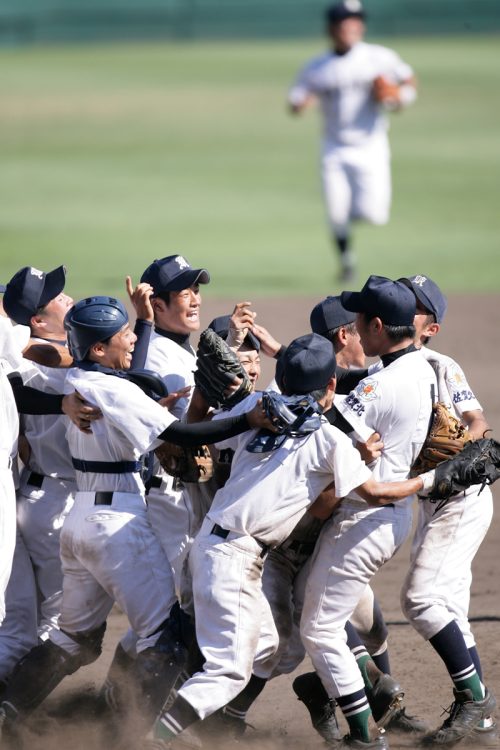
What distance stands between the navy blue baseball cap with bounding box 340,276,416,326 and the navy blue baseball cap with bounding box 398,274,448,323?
290 mm

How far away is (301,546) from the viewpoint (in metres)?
4.97

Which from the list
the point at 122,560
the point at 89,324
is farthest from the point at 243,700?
the point at 89,324

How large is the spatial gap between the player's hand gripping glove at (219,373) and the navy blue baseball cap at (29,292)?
0.82m

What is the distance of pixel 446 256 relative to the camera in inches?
604

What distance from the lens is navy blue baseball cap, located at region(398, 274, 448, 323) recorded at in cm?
514

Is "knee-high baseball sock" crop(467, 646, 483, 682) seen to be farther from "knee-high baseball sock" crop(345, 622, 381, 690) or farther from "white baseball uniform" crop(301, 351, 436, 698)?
"white baseball uniform" crop(301, 351, 436, 698)

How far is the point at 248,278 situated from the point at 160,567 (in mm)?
9622

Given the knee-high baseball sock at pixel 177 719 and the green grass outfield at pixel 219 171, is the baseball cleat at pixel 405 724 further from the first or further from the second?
the green grass outfield at pixel 219 171

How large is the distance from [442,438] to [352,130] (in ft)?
30.7

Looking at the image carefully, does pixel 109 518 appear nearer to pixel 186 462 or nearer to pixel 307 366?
pixel 186 462

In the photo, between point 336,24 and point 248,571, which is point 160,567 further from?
point 336,24

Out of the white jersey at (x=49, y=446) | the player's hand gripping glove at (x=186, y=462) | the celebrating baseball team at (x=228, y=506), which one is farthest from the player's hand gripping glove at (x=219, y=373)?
the white jersey at (x=49, y=446)

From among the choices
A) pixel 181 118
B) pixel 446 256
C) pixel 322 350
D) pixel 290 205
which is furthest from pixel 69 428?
pixel 181 118

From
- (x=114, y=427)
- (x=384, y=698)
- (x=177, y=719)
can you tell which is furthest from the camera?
(x=384, y=698)
